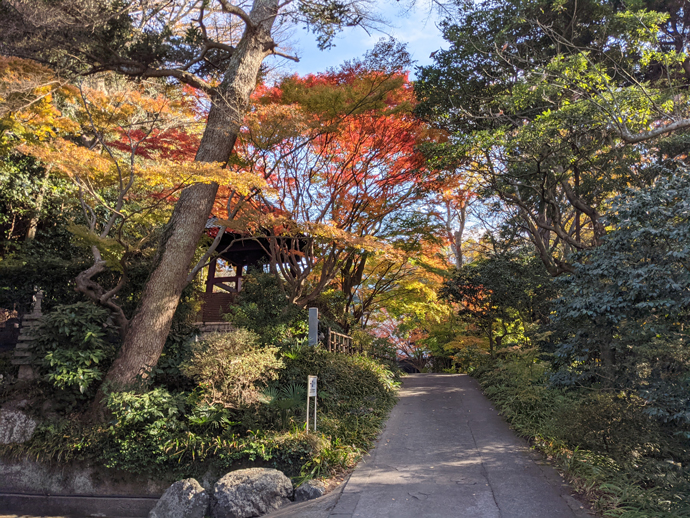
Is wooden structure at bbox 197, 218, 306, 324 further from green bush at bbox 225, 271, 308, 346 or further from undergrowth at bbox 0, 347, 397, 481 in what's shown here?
undergrowth at bbox 0, 347, 397, 481

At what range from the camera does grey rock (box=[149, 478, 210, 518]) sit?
565 centimetres

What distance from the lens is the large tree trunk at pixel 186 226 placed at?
7656 mm

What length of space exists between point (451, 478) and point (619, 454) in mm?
2051

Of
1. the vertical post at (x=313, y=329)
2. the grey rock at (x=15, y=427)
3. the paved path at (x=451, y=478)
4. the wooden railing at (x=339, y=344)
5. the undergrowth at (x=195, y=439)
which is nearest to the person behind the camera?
the paved path at (x=451, y=478)

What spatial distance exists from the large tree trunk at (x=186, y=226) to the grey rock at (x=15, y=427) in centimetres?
113

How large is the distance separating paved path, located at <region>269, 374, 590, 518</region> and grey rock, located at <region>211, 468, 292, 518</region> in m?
0.36


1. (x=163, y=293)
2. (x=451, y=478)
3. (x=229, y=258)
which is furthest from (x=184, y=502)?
(x=229, y=258)

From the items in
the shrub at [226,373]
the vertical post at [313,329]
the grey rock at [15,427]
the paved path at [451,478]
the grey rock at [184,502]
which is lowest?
the grey rock at [184,502]

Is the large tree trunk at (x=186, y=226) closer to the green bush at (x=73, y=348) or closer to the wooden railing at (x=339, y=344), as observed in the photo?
the green bush at (x=73, y=348)

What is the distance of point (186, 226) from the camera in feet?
27.1

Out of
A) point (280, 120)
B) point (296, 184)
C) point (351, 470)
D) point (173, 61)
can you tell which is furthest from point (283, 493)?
point (173, 61)

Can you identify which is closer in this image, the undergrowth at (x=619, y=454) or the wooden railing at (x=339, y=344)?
the undergrowth at (x=619, y=454)

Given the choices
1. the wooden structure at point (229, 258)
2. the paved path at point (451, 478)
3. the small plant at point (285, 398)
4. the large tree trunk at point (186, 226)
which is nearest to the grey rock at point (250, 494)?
the paved path at point (451, 478)

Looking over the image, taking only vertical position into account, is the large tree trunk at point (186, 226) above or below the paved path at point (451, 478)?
above
